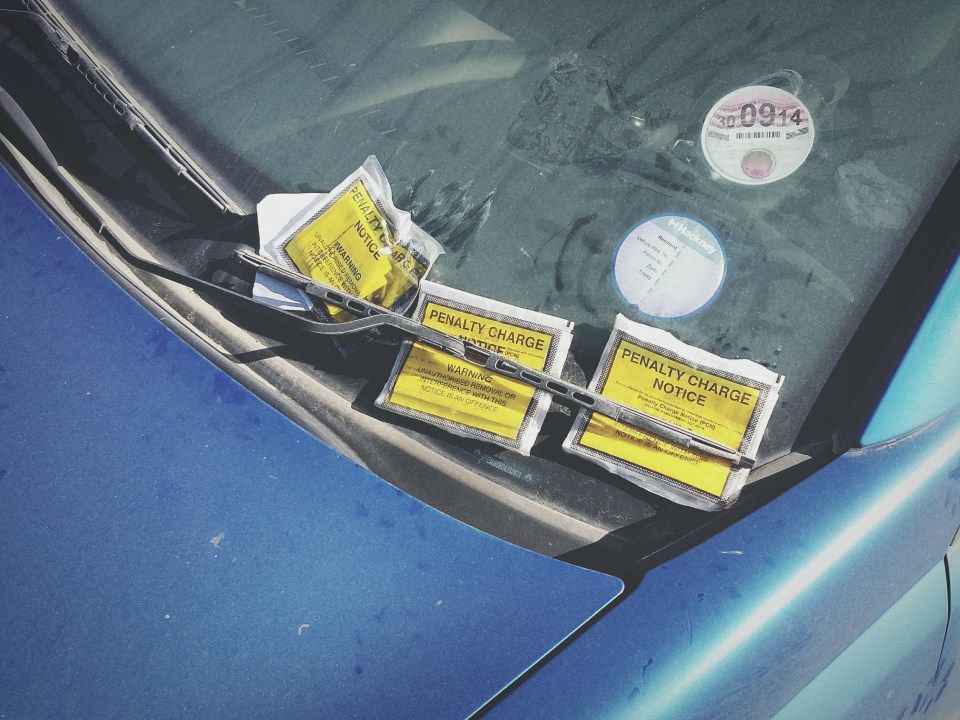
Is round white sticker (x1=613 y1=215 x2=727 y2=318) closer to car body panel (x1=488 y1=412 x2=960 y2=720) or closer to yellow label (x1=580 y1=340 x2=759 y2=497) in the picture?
yellow label (x1=580 y1=340 x2=759 y2=497)

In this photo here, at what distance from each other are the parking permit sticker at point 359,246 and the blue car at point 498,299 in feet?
0.15

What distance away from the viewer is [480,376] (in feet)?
4.39

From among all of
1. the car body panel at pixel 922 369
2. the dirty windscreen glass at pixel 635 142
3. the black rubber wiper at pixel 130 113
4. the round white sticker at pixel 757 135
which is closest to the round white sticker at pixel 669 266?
the dirty windscreen glass at pixel 635 142

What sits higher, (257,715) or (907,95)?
(907,95)

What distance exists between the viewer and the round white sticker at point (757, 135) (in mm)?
1355

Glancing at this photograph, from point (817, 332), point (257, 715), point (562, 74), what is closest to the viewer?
point (257, 715)

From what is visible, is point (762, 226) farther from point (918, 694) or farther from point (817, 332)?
point (918, 694)

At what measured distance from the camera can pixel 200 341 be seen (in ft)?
4.63

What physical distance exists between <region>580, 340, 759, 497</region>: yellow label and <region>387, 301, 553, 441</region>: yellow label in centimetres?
12

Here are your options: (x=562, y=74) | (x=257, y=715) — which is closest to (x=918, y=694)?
(x=257, y=715)

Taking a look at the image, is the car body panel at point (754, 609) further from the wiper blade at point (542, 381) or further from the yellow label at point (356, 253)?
the yellow label at point (356, 253)

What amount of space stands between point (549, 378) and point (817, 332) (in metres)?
0.46

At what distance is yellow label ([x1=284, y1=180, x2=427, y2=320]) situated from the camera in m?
1.41

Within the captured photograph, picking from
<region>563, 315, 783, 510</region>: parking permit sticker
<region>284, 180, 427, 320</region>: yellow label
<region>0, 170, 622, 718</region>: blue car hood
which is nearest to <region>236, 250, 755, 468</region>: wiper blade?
<region>563, 315, 783, 510</region>: parking permit sticker
